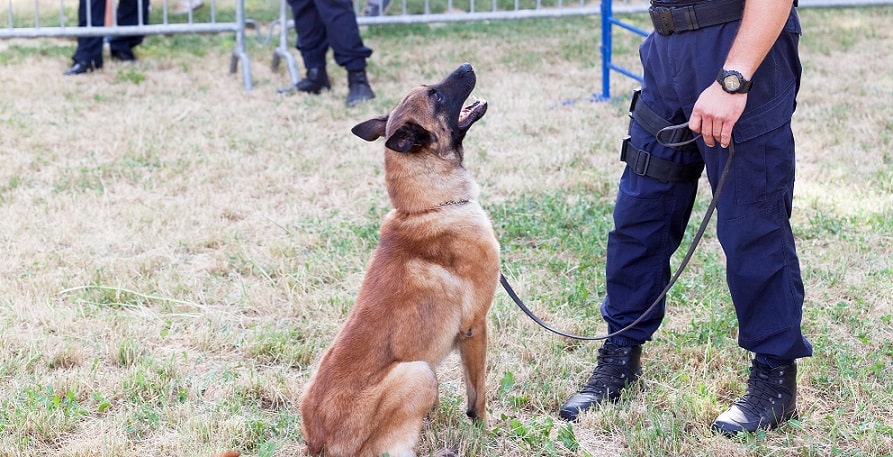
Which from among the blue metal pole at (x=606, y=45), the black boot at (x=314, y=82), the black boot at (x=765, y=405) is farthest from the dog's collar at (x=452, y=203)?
the black boot at (x=314, y=82)

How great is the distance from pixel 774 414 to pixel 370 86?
5.54m

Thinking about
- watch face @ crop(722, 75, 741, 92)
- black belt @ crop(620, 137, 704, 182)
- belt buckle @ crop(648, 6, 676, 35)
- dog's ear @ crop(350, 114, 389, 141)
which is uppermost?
belt buckle @ crop(648, 6, 676, 35)

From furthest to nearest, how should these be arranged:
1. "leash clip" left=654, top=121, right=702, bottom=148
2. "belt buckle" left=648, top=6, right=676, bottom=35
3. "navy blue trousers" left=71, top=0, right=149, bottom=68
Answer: "navy blue trousers" left=71, top=0, right=149, bottom=68, "leash clip" left=654, top=121, right=702, bottom=148, "belt buckle" left=648, top=6, right=676, bottom=35

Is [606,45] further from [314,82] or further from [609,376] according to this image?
[609,376]

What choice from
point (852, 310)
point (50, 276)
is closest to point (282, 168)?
point (50, 276)

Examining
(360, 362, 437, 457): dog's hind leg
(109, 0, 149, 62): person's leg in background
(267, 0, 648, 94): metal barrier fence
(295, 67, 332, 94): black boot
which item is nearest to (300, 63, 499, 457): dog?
(360, 362, 437, 457): dog's hind leg

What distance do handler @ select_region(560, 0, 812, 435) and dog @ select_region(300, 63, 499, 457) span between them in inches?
19.8

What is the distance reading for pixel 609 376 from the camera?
325 cm

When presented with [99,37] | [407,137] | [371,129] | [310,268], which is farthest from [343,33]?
[407,137]

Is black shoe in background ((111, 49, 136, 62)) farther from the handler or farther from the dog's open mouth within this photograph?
the handler

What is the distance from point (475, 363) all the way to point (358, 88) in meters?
4.94

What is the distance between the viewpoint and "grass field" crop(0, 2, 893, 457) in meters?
3.06

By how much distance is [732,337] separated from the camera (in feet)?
11.8

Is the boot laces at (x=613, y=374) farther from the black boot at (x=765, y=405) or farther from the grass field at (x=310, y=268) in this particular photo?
the black boot at (x=765, y=405)
